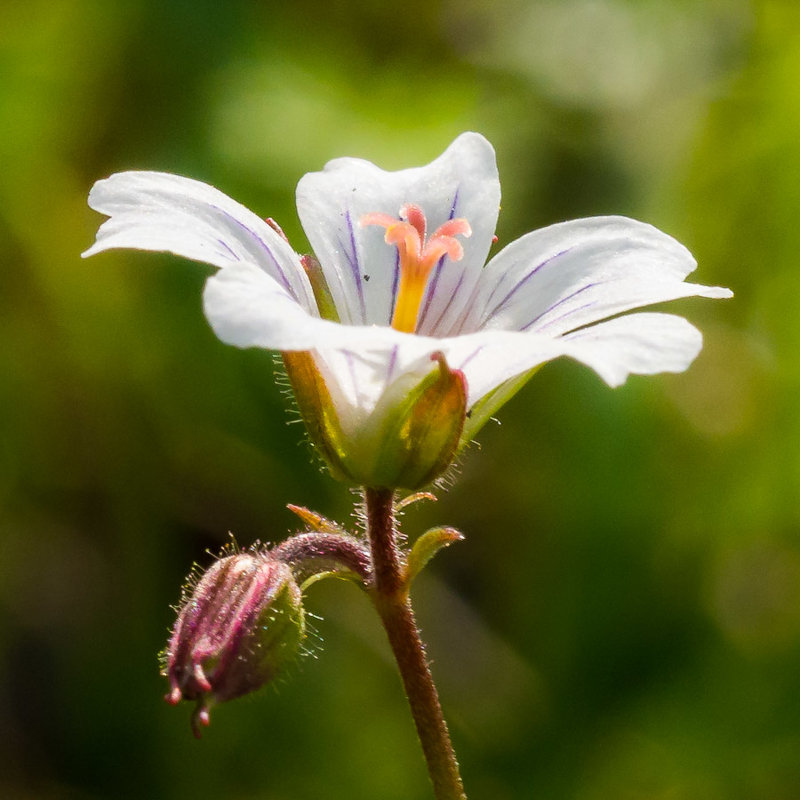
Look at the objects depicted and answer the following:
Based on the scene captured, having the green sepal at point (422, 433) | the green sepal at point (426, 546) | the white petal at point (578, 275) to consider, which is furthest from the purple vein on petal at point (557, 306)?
the green sepal at point (426, 546)

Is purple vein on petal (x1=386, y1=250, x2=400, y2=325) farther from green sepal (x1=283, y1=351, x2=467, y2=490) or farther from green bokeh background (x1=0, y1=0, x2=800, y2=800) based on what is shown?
green bokeh background (x1=0, y1=0, x2=800, y2=800)

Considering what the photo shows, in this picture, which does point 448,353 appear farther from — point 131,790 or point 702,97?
point 702,97

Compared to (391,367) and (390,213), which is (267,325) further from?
(390,213)

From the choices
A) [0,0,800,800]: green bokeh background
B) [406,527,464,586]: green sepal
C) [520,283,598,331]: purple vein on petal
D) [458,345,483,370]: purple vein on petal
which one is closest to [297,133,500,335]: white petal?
[520,283,598,331]: purple vein on petal

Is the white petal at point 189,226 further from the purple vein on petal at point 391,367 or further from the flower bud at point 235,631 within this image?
the flower bud at point 235,631

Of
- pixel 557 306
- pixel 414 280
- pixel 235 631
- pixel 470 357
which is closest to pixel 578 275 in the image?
pixel 557 306

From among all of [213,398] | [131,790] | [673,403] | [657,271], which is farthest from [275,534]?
[657,271]
